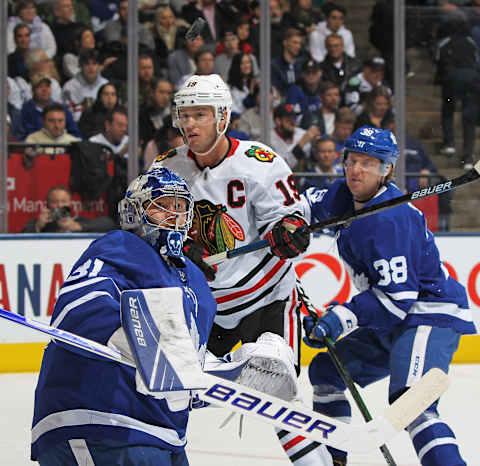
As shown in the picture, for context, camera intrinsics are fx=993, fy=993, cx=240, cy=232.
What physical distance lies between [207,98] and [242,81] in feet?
9.51

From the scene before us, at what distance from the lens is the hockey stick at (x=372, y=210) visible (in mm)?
2549

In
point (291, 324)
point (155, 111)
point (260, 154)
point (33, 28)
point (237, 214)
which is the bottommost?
point (291, 324)

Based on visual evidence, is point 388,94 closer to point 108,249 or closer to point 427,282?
point 427,282

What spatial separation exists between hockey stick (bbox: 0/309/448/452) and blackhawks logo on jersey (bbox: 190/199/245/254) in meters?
1.19

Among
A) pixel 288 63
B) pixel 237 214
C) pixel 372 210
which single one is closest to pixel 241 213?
pixel 237 214

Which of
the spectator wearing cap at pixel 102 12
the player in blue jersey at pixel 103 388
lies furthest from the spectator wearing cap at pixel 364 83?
the player in blue jersey at pixel 103 388

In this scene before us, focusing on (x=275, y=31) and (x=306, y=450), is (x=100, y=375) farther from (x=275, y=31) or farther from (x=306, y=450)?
(x=275, y=31)

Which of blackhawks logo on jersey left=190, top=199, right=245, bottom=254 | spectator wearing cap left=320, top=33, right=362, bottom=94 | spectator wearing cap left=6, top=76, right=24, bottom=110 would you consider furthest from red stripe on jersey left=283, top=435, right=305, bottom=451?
spectator wearing cap left=320, top=33, right=362, bottom=94

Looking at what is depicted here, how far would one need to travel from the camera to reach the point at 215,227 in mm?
2850

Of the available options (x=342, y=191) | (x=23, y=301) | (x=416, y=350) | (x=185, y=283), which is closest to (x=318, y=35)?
(x=23, y=301)

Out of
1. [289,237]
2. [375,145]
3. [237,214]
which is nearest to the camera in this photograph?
[375,145]

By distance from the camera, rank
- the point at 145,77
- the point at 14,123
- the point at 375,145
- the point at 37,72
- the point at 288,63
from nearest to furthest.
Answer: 1. the point at 375,145
2. the point at 14,123
3. the point at 37,72
4. the point at 145,77
5. the point at 288,63

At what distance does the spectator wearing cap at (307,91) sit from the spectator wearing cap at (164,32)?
733 millimetres

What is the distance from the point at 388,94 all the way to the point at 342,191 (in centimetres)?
308
